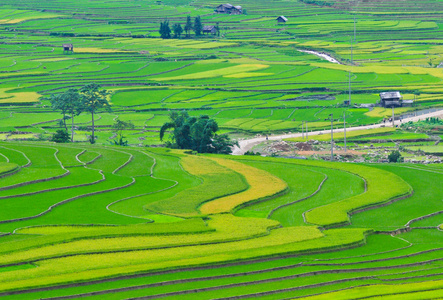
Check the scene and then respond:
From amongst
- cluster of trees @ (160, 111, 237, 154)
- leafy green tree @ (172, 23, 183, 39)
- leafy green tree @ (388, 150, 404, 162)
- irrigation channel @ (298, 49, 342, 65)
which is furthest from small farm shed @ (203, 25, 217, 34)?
leafy green tree @ (388, 150, 404, 162)

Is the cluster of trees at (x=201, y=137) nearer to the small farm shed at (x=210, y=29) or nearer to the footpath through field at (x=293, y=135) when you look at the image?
the footpath through field at (x=293, y=135)

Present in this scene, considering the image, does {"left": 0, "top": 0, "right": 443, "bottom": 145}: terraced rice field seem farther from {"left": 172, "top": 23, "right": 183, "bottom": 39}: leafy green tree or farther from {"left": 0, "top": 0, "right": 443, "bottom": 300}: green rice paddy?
{"left": 172, "top": 23, "right": 183, "bottom": 39}: leafy green tree

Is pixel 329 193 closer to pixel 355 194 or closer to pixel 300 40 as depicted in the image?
pixel 355 194

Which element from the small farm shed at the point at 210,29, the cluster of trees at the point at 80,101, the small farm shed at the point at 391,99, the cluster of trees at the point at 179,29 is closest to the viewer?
the cluster of trees at the point at 80,101

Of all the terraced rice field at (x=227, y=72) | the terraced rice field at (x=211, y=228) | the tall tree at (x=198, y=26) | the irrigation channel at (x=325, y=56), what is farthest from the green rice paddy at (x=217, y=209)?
the tall tree at (x=198, y=26)

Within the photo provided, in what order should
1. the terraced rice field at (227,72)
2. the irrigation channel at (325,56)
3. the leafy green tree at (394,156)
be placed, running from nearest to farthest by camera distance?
the leafy green tree at (394,156), the terraced rice field at (227,72), the irrigation channel at (325,56)

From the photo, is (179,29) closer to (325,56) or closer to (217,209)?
(325,56)

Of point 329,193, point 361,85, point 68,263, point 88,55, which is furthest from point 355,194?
point 88,55
